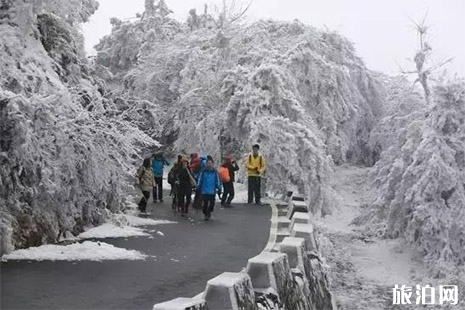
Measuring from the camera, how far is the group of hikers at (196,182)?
49.0ft

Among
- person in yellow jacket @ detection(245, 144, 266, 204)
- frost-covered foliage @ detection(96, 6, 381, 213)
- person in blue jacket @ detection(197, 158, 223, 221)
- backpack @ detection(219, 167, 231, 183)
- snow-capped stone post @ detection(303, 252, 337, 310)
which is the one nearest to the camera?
snow-capped stone post @ detection(303, 252, 337, 310)

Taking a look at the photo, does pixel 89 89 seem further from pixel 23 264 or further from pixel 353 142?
pixel 353 142

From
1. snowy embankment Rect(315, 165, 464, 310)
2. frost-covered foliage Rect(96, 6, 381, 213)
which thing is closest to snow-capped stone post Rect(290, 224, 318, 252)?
snowy embankment Rect(315, 165, 464, 310)

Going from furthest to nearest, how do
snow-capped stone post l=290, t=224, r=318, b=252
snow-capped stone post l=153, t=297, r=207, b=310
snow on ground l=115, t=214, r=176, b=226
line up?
snow on ground l=115, t=214, r=176, b=226, snow-capped stone post l=290, t=224, r=318, b=252, snow-capped stone post l=153, t=297, r=207, b=310

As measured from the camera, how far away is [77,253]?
10258 millimetres

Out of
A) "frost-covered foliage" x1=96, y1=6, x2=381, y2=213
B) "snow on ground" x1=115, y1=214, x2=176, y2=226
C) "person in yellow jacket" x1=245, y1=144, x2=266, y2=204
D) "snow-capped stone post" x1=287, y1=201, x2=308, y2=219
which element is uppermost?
"frost-covered foliage" x1=96, y1=6, x2=381, y2=213

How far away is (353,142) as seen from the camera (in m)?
40.9

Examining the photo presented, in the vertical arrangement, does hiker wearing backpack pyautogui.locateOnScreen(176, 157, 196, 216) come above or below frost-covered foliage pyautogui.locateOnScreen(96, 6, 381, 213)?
below

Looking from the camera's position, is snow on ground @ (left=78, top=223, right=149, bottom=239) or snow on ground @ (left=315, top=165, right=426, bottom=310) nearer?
snow on ground @ (left=78, top=223, right=149, bottom=239)

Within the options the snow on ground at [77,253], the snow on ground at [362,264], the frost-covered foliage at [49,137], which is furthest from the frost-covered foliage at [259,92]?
the snow on ground at [77,253]

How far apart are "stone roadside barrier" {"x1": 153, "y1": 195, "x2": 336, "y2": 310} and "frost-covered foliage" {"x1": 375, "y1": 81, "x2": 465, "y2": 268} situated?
8528 mm

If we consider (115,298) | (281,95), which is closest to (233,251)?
(115,298)

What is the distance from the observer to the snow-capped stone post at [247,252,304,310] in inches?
321

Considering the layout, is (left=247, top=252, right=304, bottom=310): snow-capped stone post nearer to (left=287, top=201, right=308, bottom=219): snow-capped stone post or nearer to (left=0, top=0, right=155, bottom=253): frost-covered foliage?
(left=0, top=0, right=155, bottom=253): frost-covered foliage
